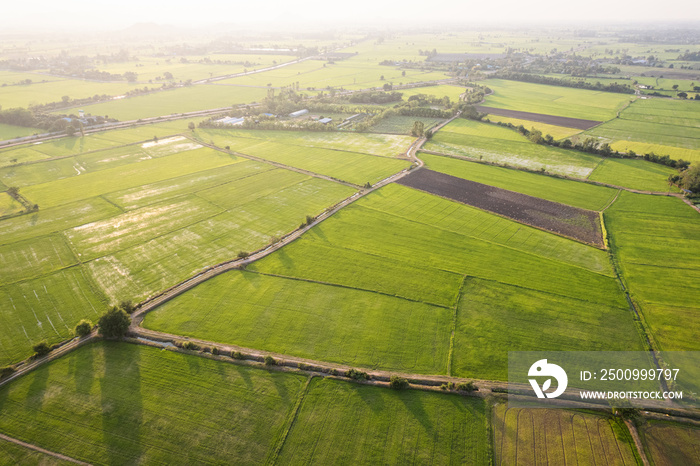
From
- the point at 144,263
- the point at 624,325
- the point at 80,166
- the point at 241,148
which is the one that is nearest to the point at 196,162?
the point at 241,148

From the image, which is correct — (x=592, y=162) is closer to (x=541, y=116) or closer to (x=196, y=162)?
(x=541, y=116)

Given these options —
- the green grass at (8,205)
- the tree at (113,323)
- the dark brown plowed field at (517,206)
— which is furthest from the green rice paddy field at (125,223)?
the dark brown plowed field at (517,206)

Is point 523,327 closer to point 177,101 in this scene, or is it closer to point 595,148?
point 595,148

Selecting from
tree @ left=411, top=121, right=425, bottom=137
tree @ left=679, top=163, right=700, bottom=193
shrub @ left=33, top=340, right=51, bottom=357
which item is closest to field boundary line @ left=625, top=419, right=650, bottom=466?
shrub @ left=33, top=340, right=51, bottom=357

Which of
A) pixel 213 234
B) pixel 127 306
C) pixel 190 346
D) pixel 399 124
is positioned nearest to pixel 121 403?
pixel 190 346

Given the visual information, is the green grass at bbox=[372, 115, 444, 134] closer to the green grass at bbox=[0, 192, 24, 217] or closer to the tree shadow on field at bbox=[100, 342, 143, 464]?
the green grass at bbox=[0, 192, 24, 217]

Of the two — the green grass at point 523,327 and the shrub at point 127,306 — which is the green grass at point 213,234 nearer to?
the shrub at point 127,306
